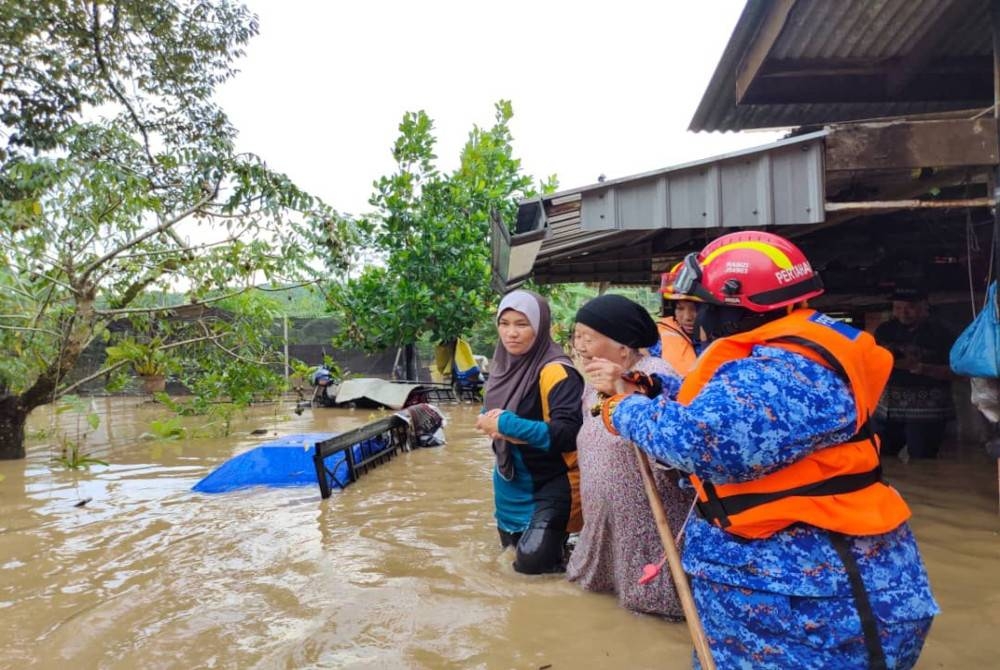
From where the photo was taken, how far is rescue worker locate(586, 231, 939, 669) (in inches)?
63.3

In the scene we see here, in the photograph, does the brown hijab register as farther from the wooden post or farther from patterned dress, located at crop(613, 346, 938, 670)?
the wooden post

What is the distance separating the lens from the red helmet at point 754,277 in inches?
69.2

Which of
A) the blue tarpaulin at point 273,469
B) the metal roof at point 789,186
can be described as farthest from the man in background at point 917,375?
the blue tarpaulin at point 273,469

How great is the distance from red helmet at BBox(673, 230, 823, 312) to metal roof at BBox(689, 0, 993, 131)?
330 cm

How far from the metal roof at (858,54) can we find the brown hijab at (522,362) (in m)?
2.58

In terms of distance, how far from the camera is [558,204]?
5406mm

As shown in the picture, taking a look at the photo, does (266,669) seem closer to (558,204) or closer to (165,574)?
(165,574)

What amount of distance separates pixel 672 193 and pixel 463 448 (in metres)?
4.98

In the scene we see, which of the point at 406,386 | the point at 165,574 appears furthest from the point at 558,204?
the point at 406,386

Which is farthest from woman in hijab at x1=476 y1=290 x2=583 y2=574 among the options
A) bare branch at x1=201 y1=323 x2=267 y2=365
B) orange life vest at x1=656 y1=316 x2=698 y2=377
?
bare branch at x1=201 y1=323 x2=267 y2=365

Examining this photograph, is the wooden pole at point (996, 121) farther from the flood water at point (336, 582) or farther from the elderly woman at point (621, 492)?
the elderly woman at point (621, 492)

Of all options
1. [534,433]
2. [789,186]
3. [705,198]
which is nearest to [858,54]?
[789,186]

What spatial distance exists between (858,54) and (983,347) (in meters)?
2.49

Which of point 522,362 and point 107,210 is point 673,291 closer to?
point 522,362
